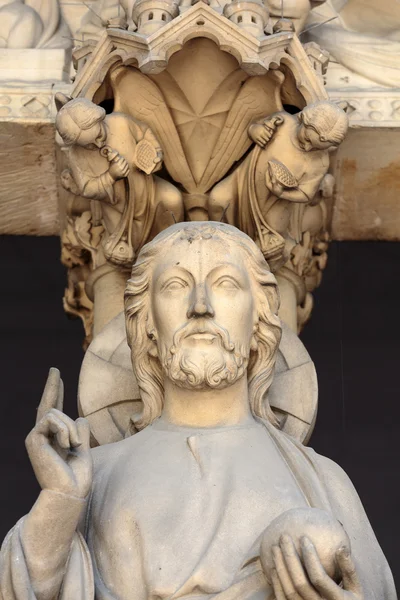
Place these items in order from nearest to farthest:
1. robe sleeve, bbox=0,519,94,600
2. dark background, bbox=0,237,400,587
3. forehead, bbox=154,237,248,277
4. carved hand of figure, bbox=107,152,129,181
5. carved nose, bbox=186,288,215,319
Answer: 1. robe sleeve, bbox=0,519,94,600
2. carved nose, bbox=186,288,215,319
3. forehead, bbox=154,237,248,277
4. carved hand of figure, bbox=107,152,129,181
5. dark background, bbox=0,237,400,587

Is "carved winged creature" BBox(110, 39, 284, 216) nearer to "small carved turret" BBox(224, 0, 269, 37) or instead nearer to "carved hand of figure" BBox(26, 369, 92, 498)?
"small carved turret" BBox(224, 0, 269, 37)

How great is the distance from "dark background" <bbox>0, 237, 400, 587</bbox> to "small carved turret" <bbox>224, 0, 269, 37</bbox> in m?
1.96

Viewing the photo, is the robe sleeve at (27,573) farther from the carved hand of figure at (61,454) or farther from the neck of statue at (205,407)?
the neck of statue at (205,407)

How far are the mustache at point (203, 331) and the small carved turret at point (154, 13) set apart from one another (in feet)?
3.30

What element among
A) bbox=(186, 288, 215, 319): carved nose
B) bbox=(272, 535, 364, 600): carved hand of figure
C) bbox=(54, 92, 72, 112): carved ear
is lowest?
bbox=(272, 535, 364, 600): carved hand of figure

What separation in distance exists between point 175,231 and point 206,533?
2.89ft

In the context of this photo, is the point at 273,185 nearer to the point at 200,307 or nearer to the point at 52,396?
the point at 200,307

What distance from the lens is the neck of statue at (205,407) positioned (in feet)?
23.2

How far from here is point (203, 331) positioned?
7.01m

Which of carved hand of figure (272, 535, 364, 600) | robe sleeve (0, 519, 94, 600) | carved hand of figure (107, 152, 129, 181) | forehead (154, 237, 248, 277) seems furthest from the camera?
carved hand of figure (107, 152, 129, 181)

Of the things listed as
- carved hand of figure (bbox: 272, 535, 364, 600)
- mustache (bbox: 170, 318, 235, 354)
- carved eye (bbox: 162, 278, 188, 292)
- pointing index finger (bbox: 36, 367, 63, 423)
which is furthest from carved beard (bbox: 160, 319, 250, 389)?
carved hand of figure (bbox: 272, 535, 364, 600)

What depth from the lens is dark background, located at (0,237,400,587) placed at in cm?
938

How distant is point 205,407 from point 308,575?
2.73 feet

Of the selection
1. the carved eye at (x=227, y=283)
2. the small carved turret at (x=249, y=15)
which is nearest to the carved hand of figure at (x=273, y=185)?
the small carved turret at (x=249, y=15)
